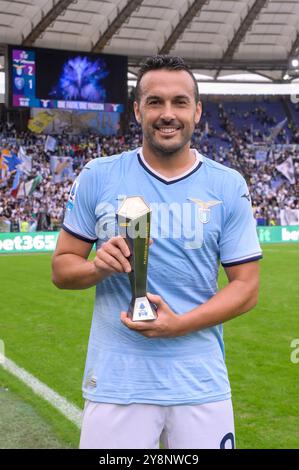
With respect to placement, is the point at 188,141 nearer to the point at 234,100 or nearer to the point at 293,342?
the point at 293,342

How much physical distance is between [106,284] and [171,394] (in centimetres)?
49

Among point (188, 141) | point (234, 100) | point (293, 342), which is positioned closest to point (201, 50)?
point (234, 100)

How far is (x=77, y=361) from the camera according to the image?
25.3 ft

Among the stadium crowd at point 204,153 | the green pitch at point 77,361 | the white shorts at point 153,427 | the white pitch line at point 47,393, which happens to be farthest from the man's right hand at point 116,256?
the stadium crowd at point 204,153

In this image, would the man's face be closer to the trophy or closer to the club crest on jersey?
the club crest on jersey

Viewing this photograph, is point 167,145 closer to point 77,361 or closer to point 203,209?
point 203,209

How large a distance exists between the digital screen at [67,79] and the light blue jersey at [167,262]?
102 ft

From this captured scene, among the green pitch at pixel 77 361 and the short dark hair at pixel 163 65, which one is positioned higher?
the short dark hair at pixel 163 65

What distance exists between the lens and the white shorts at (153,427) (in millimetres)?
2355

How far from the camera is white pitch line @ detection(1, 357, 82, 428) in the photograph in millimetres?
5625

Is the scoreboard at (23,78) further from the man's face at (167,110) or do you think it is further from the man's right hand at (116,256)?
the man's right hand at (116,256)

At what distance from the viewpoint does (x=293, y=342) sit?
8727 millimetres

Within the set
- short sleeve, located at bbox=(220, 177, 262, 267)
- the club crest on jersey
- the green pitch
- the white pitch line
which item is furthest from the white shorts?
the white pitch line

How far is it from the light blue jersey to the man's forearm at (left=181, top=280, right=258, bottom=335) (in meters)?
0.11
